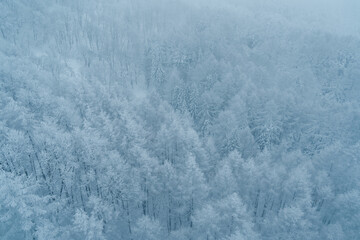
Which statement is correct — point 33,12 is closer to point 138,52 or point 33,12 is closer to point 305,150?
point 138,52

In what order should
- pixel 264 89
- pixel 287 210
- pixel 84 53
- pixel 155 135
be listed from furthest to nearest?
pixel 84 53 < pixel 264 89 < pixel 155 135 < pixel 287 210

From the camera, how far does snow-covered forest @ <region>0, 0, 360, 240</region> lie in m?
30.6

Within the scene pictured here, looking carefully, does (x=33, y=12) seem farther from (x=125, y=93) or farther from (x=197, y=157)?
(x=197, y=157)

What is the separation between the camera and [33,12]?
7375cm

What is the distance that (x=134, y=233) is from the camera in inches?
1232

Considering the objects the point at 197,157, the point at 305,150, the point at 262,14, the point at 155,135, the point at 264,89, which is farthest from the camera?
the point at 262,14

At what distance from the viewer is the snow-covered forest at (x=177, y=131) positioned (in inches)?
1205

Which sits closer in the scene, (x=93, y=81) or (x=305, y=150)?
(x=305, y=150)

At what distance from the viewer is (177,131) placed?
38344 millimetres

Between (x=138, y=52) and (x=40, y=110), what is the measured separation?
4225 centimetres

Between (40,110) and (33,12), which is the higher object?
(33,12)

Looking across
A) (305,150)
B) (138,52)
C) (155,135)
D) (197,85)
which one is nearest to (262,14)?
(138,52)

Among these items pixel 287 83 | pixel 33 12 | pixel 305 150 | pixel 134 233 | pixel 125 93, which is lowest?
pixel 134 233

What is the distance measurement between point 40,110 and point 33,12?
4808cm
